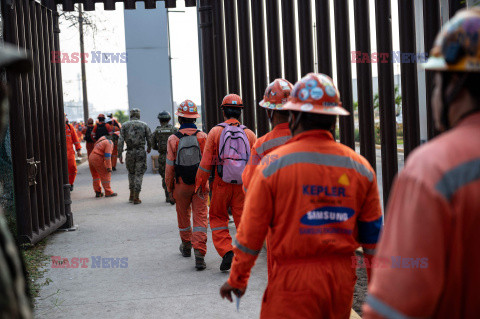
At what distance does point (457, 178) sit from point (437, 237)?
0.18 meters

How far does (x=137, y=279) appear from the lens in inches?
268

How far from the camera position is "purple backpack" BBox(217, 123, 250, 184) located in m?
6.77

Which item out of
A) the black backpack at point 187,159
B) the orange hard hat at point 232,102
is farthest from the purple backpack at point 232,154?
the black backpack at point 187,159

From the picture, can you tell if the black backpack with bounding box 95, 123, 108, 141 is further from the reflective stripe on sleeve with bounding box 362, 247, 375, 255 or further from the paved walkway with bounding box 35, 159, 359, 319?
the reflective stripe on sleeve with bounding box 362, 247, 375, 255

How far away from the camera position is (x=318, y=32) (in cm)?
693

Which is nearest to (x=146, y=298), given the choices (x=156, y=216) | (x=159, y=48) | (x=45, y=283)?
(x=45, y=283)

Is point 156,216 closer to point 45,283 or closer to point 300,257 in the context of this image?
point 45,283

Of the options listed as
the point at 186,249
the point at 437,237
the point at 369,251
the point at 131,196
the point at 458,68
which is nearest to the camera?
the point at 437,237

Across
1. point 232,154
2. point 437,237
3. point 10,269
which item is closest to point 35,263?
Result: point 232,154

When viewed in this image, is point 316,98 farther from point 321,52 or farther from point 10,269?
point 321,52

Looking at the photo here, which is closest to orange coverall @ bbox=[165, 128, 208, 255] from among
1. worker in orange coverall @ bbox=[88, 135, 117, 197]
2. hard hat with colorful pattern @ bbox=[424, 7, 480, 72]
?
hard hat with colorful pattern @ bbox=[424, 7, 480, 72]

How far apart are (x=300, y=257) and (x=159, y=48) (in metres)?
19.0

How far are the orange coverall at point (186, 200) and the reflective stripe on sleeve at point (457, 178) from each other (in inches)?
224

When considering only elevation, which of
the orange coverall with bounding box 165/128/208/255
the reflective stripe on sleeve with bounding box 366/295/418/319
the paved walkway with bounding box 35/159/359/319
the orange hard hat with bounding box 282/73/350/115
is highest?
the orange hard hat with bounding box 282/73/350/115
